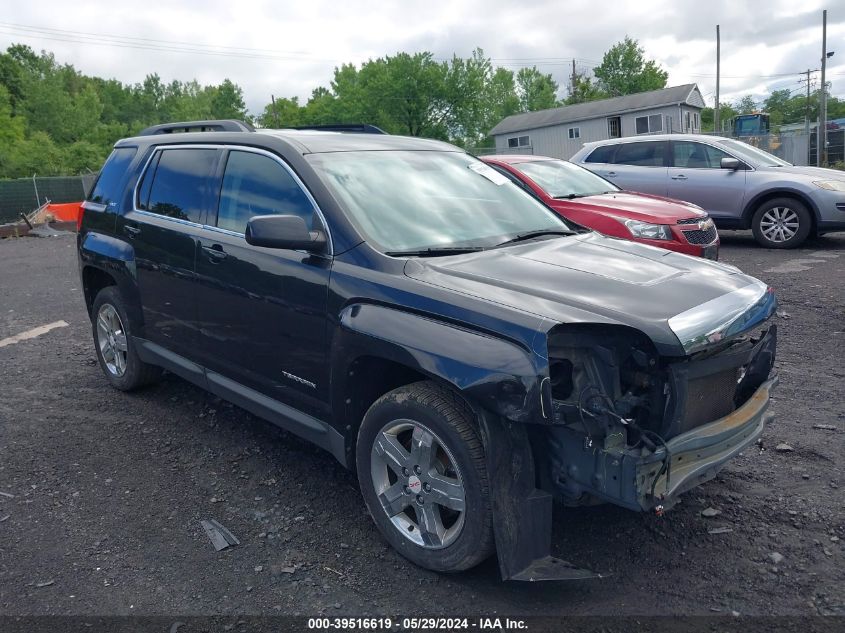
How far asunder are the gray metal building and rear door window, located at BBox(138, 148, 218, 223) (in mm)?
42593

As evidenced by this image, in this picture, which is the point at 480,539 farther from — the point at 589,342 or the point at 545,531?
the point at 589,342

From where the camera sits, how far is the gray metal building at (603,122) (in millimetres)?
44875

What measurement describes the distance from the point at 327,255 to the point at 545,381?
1364 millimetres

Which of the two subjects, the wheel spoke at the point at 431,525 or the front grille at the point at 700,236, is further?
the front grille at the point at 700,236

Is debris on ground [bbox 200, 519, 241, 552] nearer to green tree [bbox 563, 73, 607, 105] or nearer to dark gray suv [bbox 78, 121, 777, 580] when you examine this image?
dark gray suv [bbox 78, 121, 777, 580]

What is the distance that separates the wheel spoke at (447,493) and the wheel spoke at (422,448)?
2.5 inches

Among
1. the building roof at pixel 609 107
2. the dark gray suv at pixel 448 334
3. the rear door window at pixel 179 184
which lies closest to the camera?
the dark gray suv at pixel 448 334

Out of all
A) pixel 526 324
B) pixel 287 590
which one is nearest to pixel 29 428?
pixel 287 590

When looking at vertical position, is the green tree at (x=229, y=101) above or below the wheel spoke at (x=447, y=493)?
above

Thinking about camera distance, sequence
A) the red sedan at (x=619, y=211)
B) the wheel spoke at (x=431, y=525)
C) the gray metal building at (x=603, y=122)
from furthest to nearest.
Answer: the gray metal building at (x=603, y=122), the red sedan at (x=619, y=211), the wheel spoke at (x=431, y=525)

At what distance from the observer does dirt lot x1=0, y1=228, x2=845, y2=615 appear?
303 centimetres

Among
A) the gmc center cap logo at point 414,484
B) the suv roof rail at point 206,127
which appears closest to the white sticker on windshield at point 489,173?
the suv roof rail at point 206,127

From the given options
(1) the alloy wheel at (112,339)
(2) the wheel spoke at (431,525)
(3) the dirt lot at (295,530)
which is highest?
(1) the alloy wheel at (112,339)

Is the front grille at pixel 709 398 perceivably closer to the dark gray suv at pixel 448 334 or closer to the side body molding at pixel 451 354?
the dark gray suv at pixel 448 334
